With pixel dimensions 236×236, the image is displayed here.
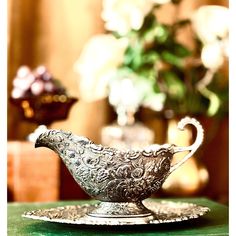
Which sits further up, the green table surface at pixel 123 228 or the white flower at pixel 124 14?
the white flower at pixel 124 14

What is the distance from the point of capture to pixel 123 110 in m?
2.41

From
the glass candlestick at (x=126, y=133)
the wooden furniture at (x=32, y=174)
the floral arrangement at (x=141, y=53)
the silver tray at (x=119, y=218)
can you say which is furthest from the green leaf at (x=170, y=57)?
the silver tray at (x=119, y=218)

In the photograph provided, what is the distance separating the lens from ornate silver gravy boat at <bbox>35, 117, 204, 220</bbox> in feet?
3.73

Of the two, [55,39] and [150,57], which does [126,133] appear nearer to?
[150,57]

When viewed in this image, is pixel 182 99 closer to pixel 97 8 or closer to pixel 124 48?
pixel 124 48

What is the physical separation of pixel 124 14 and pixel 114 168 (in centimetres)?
109

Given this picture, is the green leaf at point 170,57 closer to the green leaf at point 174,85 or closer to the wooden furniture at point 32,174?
the green leaf at point 174,85

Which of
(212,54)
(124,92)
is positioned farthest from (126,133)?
(212,54)

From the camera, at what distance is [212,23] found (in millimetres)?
2268

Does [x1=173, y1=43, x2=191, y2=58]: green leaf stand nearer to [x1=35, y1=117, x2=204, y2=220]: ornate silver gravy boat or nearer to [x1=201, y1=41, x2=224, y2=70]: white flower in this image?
[x1=201, y1=41, x2=224, y2=70]: white flower

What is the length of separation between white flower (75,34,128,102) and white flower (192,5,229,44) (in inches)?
8.9

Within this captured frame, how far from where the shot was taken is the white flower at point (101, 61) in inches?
90.0

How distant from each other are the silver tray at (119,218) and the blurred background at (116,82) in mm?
813
